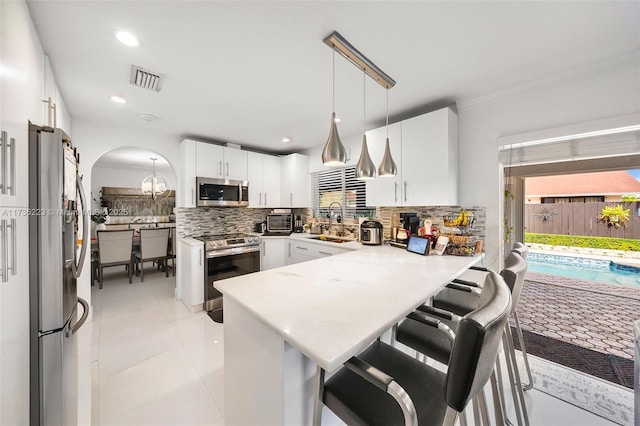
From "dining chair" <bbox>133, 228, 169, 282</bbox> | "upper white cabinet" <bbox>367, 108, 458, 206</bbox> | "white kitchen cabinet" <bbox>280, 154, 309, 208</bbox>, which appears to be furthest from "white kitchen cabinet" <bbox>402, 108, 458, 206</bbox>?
"dining chair" <bbox>133, 228, 169, 282</bbox>

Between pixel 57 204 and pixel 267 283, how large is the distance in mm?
1118

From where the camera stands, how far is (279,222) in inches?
165

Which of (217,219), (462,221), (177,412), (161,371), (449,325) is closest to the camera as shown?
(449,325)

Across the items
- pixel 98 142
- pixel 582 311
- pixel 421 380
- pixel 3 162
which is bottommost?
pixel 582 311

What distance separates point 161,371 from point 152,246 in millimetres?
3250

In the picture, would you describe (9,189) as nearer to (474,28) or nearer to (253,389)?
(253,389)

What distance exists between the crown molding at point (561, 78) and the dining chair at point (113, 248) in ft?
17.9

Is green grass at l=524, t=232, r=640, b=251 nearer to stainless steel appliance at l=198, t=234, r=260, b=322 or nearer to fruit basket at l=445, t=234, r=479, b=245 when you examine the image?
fruit basket at l=445, t=234, r=479, b=245

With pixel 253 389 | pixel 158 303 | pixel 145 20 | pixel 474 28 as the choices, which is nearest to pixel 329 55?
pixel 474 28

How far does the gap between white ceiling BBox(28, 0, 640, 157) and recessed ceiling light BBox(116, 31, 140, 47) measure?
0.03 meters

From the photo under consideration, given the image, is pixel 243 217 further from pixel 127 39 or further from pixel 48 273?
pixel 48 273

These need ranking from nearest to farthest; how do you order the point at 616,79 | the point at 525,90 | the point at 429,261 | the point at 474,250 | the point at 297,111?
the point at 616,79, the point at 429,261, the point at 525,90, the point at 474,250, the point at 297,111

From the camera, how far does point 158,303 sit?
3.43 metres

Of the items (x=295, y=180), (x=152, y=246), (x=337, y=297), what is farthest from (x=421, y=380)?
(x=152, y=246)
